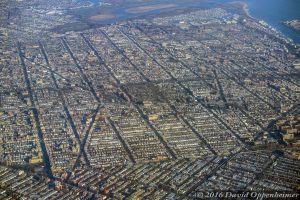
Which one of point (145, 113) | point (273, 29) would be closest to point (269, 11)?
point (273, 29)

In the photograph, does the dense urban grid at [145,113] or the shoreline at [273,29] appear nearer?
the dense urban grid at [145,113]

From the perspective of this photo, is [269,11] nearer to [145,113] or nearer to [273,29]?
[273,29]

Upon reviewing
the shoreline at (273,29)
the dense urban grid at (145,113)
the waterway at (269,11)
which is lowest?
the waterway at (269,11)

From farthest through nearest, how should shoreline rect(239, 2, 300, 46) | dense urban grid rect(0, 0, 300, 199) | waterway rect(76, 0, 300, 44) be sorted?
waterway rect(76, 0, 300, 44)
shoreline rect(239, 2, 300, 46)
dense urban grid rect(0, 0, 300, 199)

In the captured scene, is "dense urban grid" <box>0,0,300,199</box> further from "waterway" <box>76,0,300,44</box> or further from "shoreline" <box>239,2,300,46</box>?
"waterway" <box>76,0,300,44</box>

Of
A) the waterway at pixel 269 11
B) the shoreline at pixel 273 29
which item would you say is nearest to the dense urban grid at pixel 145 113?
the shoreline at pixel 273 29

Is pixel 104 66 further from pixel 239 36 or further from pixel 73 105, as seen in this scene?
pixel 239 36

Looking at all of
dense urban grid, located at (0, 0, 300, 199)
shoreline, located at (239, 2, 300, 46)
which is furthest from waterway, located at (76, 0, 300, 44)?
dense urban grid, located at (0, 0, 300, 199)

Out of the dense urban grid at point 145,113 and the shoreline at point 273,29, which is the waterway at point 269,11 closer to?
the shoreline at point 273,29

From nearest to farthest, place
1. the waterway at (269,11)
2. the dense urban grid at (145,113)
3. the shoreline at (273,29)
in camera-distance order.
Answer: the dense urban grid at (145,113)
the shoreline at (273,29)
the waterway at (269,11)
